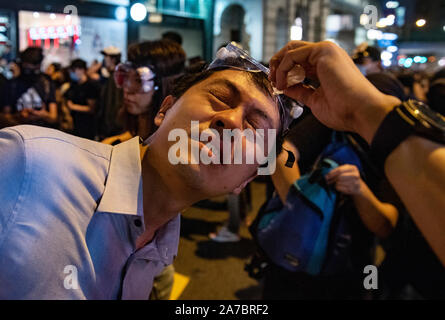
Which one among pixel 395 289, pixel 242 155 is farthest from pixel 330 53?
pixel 395 289

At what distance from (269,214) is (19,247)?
59.3 inches

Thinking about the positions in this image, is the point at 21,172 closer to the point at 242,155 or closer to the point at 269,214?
the point at 242,155

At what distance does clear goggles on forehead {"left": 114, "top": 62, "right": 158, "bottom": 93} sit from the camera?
2.02 meters

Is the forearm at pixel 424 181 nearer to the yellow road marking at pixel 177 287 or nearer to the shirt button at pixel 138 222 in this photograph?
the shirt button at pixel 138 222

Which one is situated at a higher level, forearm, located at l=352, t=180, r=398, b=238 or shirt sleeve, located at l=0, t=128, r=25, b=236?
shirt sleeve, located at l=0, t=128, r=25, b=236

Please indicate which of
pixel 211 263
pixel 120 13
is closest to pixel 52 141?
pixel 211 263

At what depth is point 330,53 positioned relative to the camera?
1183mm

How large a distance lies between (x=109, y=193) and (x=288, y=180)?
1224 mm

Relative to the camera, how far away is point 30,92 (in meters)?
4.29

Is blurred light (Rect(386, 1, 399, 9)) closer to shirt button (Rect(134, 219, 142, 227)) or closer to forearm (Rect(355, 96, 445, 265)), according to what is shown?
forearm (Rect(355, 96, 445, 265))

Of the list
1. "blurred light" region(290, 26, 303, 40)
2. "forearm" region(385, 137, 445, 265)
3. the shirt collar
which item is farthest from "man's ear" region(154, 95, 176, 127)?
"blurred light" region(290, 26, 303, 40)

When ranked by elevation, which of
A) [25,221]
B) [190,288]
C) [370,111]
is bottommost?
[190,288]

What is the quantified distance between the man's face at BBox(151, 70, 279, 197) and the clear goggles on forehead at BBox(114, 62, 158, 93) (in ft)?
2.63
